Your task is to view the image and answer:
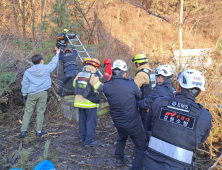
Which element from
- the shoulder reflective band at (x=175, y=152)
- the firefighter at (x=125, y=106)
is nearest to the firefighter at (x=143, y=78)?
the firefighter at (x=125, y=106)

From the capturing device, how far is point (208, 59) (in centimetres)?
594

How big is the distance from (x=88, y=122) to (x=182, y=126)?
2.86 meters

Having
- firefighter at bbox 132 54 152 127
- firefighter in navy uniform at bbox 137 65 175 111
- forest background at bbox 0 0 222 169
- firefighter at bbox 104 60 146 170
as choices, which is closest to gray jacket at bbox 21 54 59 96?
forest background at bbox 0 0 222 169

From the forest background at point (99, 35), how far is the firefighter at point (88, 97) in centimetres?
186

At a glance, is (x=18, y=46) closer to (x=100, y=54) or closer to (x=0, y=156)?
(x=100, y=54)

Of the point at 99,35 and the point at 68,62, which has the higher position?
the point at 99,35

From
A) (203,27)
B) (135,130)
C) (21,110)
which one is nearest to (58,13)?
(21,110)

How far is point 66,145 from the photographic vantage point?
5.21 m

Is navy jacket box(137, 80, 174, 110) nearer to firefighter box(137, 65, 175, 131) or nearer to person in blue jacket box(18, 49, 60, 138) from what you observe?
firefighter box(137, 65, 175, 131)

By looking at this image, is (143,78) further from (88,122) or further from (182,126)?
(182,126)

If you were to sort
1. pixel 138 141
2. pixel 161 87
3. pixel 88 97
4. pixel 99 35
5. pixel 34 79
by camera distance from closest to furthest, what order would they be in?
1. pixel 161 87
2. pixel 138 141
3. pixel 88 97
4. pixel 34 79
5. pixel 99 35

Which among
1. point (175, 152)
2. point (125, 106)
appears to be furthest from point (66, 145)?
point (175, 152)

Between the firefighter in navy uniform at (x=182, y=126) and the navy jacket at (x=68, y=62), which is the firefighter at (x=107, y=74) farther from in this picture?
Answer: the firefighter in navy uniform at (x=182, y=126)

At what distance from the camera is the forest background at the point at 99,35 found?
462cm
